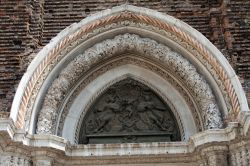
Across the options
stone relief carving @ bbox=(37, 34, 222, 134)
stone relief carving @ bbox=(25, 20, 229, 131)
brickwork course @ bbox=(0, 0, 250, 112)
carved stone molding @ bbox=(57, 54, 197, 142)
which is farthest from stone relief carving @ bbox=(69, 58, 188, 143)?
brickwork course @ bbox=(0, 0, 250, 112)

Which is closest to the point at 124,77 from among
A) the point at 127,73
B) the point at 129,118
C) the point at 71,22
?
the point at 127,73

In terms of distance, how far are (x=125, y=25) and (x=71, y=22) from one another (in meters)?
0.96

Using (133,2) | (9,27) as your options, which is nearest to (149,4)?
(133,2)

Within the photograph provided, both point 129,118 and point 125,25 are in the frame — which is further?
point 125,25

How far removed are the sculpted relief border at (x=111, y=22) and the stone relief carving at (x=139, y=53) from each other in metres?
0.25

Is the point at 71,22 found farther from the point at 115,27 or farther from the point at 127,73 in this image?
the point at 127,73

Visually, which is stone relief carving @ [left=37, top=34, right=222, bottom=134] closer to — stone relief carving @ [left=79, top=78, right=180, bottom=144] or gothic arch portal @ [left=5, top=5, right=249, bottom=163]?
gothic arch portal @ [left=5, top=5, right=249, bottom=163]

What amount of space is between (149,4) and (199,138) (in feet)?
9.04

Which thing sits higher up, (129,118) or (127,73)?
(127,73)

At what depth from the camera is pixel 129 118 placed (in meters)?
8.80

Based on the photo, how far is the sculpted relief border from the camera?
7.96 metres

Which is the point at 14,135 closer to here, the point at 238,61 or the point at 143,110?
the point at 143,110

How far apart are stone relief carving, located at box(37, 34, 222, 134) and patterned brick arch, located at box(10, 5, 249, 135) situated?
21 centimetres

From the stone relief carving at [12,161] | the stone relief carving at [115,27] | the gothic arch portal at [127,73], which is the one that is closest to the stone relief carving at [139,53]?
the gothic arch portal at [127,73]
